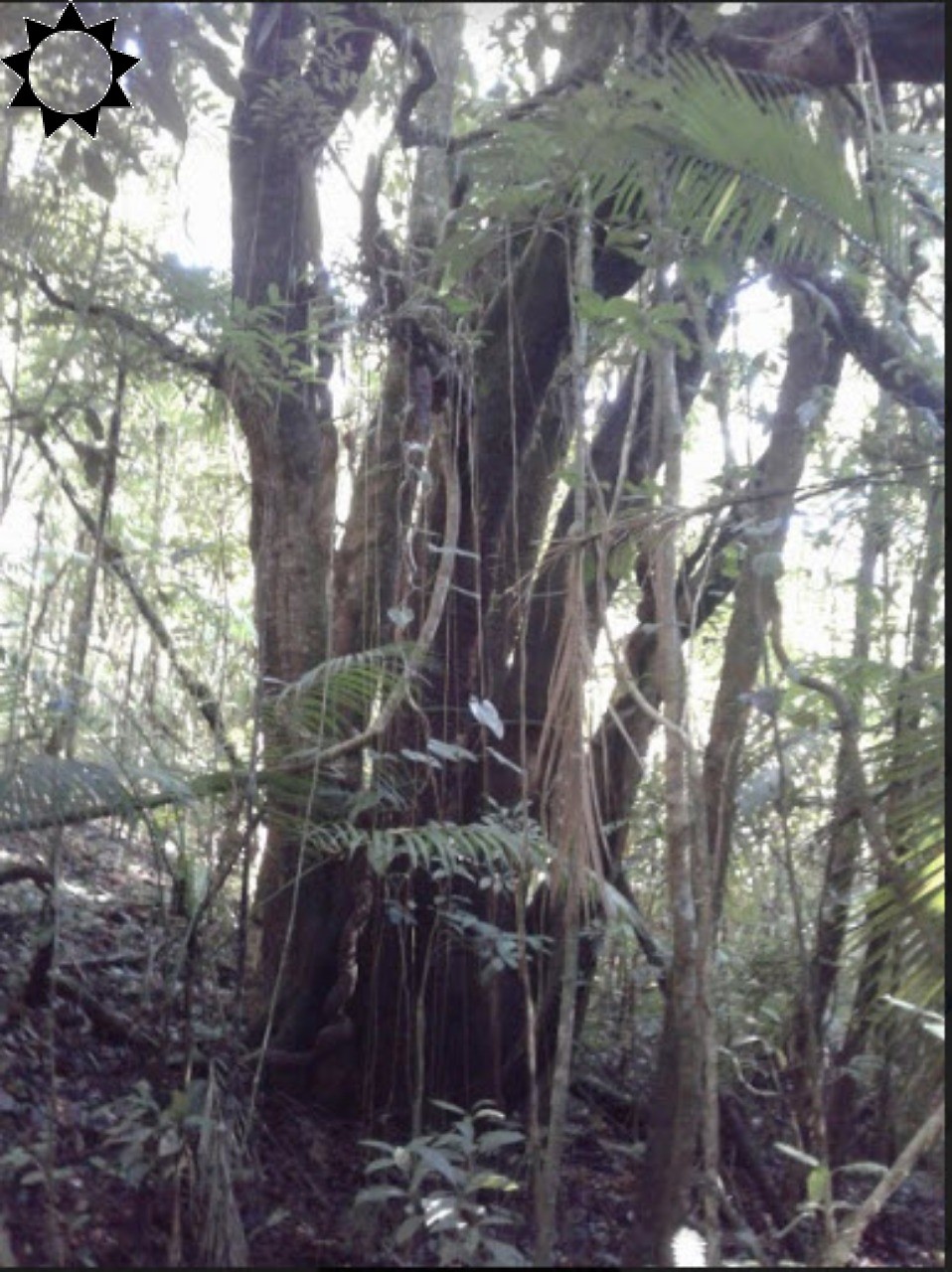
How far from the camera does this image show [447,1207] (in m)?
2.77

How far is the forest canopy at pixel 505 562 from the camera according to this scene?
279cm

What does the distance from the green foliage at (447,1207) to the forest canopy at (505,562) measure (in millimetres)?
31

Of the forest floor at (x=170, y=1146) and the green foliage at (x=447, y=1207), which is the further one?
the forest floor at (x=170, y=1146)

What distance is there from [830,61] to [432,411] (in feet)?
5.02

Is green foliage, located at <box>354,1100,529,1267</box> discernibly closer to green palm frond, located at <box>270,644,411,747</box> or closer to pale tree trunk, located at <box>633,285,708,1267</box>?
pale tree trunk, located at <box>633,285,708,1267</box>

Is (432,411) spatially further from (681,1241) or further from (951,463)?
(681,1241)

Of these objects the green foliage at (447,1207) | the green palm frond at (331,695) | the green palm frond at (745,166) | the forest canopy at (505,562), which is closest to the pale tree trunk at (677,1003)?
the forest canopy at (505,562)

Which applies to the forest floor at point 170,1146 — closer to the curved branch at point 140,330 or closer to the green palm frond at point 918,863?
the green palm frond at point 918,863

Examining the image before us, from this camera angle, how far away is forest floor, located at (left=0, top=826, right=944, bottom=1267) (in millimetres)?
2941

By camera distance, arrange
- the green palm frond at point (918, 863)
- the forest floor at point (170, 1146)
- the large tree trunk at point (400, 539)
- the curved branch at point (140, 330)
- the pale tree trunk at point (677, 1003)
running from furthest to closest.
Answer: the large tree trunk at point (400, 539)
the curved branch at point (140, 330)
the forest floor at point (170, 1146)
the pale tree trunk at point (677, 1003)
the green palm frond at point (918, 863)

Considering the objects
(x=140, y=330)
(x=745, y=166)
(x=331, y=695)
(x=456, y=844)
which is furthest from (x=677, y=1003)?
(x=140, y=330)

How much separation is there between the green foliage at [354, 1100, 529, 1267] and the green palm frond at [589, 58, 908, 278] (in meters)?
1.95

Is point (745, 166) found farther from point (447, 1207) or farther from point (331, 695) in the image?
point (447, 1207)

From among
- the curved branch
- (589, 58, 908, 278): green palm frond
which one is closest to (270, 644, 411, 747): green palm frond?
the curved branch
